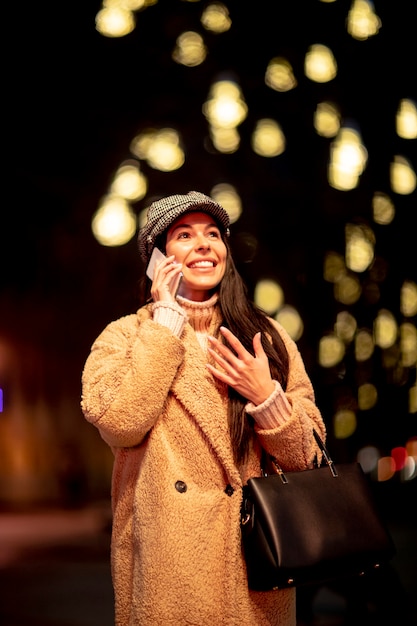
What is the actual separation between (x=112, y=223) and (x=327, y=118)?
4.89 feet

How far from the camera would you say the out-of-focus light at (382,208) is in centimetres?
521

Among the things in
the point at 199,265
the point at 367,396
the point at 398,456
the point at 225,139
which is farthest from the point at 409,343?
the point at 199,265

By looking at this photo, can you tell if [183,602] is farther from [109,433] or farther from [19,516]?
[19,516]

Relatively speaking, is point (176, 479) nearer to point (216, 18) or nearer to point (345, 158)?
point (216, 18)

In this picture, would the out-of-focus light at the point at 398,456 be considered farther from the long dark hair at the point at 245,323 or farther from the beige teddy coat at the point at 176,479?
the beige teddy coat at the point at 176,479

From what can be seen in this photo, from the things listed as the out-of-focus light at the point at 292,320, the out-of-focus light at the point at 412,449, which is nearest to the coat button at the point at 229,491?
the out-of-focus light at the point at 292,320

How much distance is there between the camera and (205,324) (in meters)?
2.03

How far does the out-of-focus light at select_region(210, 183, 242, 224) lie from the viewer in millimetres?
4695

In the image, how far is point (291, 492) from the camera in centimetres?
177

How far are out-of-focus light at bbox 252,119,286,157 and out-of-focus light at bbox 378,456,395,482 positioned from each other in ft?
10.8

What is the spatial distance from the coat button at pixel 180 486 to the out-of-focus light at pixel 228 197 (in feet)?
9.99

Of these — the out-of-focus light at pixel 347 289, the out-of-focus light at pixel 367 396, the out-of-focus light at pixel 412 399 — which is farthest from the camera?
the out-of-focus light at pixel 412 399

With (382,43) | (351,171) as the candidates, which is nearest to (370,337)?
(351,171)

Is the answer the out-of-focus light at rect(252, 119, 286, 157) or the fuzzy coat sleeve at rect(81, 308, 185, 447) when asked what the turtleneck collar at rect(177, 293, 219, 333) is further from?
the out-of-focus light at rect(252, 119, 286, 157)
